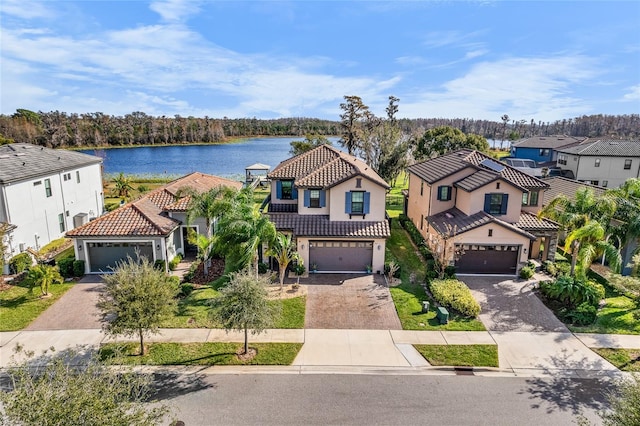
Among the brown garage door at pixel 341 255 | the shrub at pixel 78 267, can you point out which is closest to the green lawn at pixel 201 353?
the brown garage door at pixel 341 255

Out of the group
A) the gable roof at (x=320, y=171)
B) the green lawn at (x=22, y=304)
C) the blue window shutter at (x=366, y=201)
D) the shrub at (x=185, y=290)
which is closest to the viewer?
the green lawn at (x=22, y=304)

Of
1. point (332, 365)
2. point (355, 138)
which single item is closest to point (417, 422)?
point (332, 365)

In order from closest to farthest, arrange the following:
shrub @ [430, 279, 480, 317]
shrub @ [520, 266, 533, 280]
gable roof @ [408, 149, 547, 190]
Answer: shrub @ [430, 279, 480, 317], shrub @ [520, 266, 533, 280], gable roof @ [408, 149, 547, 190]

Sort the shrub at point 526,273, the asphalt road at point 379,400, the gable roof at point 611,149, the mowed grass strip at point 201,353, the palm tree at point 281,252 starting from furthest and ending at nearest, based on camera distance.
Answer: the gable roof at point 611,149
the shrub at point 526,273
the palm tree at point 281,252
the mowed grass strip at point 201,353
the asphalt road at point 379,400

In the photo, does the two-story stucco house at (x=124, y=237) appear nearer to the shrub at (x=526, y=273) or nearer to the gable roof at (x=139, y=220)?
the gable roof at (x=139, y=220)

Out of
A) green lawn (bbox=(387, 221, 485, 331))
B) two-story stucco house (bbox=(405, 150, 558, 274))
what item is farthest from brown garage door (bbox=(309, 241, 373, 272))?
two-story stucco house (bbox=(405, 150, 558, 274))

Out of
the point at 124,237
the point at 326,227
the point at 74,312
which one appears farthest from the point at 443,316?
the point at 124,237

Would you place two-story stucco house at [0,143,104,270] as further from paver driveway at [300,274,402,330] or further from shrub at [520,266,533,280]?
shrub at [520,266,533,280]

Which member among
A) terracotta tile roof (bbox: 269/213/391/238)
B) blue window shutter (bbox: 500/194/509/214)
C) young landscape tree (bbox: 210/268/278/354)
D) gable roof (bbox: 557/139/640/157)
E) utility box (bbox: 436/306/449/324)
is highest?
gable roof (bbox: 557/139/640/157)
